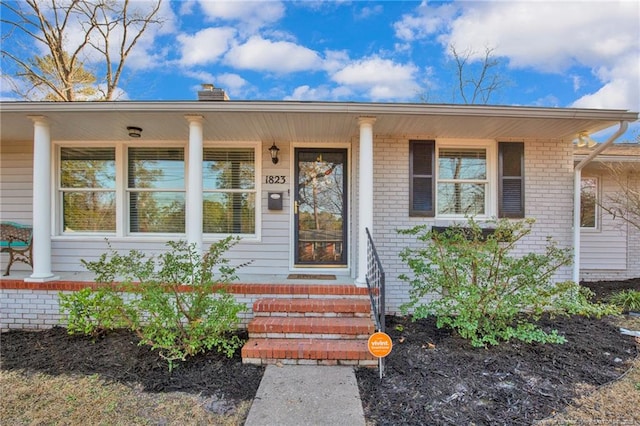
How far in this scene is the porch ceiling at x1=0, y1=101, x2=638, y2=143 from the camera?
3.56 m

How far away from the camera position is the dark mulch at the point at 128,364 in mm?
2635

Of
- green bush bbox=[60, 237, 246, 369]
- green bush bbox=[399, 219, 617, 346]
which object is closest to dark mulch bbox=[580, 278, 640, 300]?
green bush bbox=[399, 219, 617, 346]

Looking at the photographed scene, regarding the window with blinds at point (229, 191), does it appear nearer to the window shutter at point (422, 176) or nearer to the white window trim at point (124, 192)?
the white window trim at point (124, 192)

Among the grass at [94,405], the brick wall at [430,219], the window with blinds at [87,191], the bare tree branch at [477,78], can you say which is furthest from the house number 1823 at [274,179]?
the bare tree branch at [477,78]

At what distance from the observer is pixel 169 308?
3004 millimetres

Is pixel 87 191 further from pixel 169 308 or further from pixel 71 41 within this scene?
pixel 71 41

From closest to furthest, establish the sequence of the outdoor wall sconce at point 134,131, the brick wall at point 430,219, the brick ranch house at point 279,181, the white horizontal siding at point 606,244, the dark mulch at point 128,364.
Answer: the dark mulch at point 128,364 → the brick ranch house at point 279,181 → the outdoor wall sconce at point 134,131 → the brick wall at point 430,219 → the white horizontal siding at point 606,244

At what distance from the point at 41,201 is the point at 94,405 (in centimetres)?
286

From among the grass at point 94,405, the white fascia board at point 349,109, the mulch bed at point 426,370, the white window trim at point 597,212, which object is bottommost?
the grass at point 94,405

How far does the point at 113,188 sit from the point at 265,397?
4.24 meters

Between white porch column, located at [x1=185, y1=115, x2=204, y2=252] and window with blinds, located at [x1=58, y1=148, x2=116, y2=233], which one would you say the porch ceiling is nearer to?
white porch column, located at [x1=185, y1=115, x2=204, y2=252]

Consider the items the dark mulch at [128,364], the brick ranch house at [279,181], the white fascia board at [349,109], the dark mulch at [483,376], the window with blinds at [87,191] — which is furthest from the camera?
the window with blinds at [87,191]

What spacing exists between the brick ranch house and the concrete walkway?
0.80 m

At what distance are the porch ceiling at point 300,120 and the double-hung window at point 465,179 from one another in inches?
9.0
